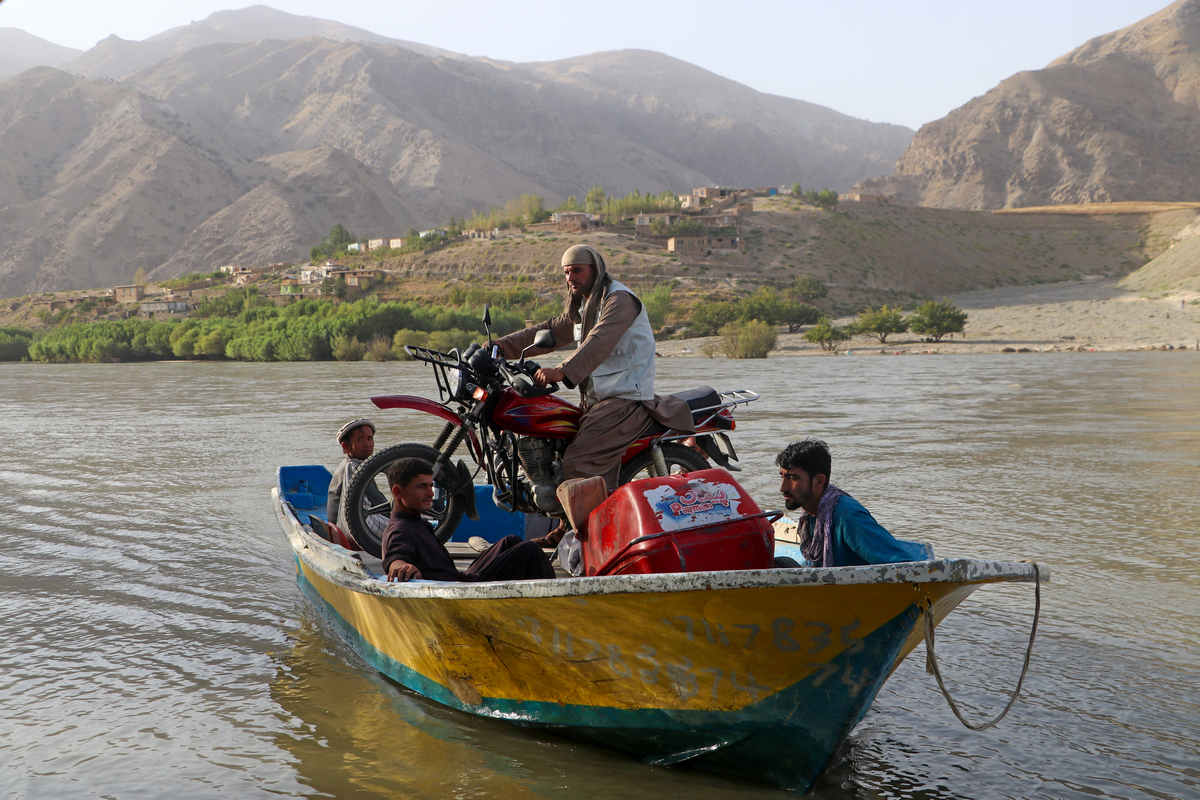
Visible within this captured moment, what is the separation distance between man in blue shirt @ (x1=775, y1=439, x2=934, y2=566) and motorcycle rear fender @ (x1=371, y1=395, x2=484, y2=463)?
6.94ft

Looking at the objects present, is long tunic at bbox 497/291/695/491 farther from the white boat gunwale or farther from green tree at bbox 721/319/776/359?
green tree at bbox 721/319/776/359

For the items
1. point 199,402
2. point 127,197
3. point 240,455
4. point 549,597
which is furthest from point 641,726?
point 127,197

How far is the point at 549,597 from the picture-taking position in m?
3.39

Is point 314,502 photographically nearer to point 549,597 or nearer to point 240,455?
point 549,597

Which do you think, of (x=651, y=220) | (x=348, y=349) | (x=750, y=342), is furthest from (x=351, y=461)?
(x=651, y=220)

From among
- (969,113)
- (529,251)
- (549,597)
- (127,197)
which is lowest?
(549,597)

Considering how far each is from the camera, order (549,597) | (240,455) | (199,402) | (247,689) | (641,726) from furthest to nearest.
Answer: (199,402), (240,455), (247,689), (641,726), (549,597)

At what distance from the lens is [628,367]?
16.7 feet

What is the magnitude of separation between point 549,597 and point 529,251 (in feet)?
242

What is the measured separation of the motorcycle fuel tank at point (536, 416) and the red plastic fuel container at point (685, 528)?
1364 mm

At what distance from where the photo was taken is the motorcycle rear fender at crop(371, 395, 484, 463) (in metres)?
5.50

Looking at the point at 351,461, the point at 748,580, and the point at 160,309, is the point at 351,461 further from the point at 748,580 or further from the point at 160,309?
the point at 160,309

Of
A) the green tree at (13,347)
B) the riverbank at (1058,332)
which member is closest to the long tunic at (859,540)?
the riverbank at (1058,332)

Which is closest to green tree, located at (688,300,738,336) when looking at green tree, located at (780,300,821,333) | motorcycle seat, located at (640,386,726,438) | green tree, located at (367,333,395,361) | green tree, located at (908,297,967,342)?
green tree, located at (780,300,821,333)
